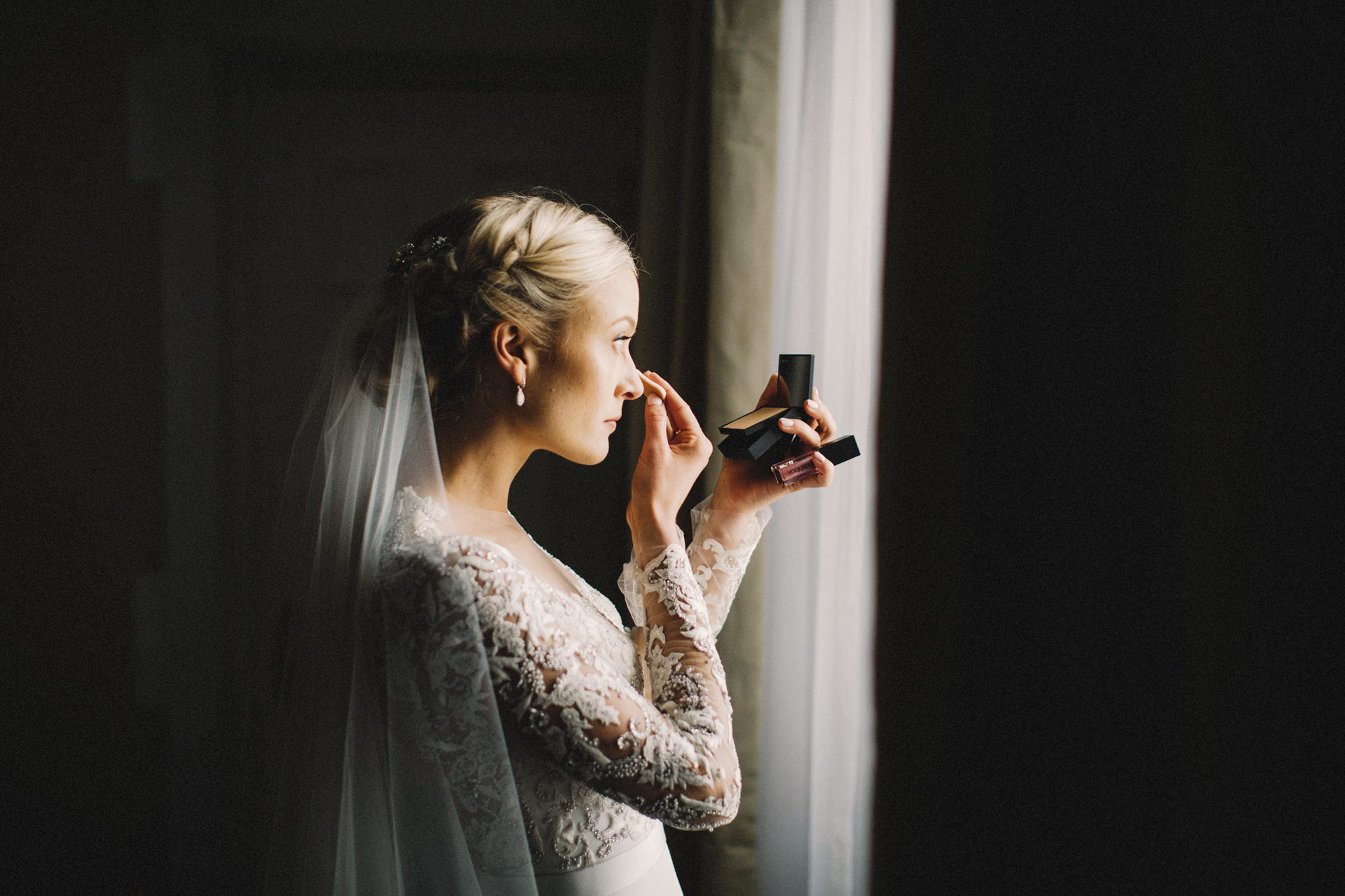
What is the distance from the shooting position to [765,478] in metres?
1.08

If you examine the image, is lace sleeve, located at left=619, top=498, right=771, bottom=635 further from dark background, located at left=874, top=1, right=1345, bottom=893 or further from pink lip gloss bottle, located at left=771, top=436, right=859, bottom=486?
dark background, located at left=874, top=1, right=1345, bottom=893

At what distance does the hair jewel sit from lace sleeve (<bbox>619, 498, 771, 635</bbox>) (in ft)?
1.64

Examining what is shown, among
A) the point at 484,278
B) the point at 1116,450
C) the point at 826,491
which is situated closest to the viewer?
the point at 1116,450

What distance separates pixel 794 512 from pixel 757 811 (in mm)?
566

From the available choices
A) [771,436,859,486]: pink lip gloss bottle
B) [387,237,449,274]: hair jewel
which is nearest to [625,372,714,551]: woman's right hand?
[771,436,859,486]: pink lip gloss bottle

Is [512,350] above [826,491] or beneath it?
above

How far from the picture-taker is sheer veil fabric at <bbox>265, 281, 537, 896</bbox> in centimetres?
74

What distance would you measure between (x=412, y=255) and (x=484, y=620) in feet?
1.52

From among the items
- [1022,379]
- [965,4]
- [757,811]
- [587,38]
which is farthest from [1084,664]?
[587,38]

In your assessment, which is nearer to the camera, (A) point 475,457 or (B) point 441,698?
(B) point 441,698

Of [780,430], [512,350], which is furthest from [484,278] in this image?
[780,430]

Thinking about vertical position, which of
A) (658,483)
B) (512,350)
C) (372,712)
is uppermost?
(512,350)

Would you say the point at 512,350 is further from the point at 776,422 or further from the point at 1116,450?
the point at 1116,450

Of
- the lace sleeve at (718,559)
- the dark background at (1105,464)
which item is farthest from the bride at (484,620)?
the dark background at (1105,464)
